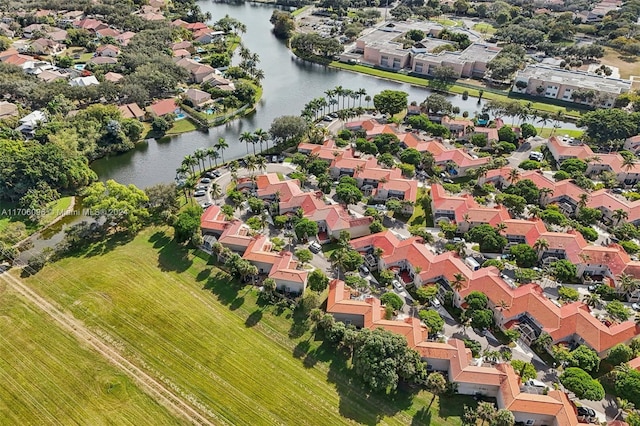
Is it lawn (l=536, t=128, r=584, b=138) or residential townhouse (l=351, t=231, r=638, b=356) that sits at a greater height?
residential townhouse (l=351, t=231, r=638, b=356)

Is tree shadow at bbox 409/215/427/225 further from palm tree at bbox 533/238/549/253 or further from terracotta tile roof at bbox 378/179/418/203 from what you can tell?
palm tree at bbox 533/238/549/253

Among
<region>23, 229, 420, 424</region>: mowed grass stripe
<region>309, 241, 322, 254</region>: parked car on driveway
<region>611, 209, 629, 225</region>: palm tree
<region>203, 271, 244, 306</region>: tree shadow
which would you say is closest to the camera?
<region>23, 229, 420, 424</region>: mowed grass stripe

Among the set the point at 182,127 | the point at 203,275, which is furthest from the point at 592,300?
the point at 182,127

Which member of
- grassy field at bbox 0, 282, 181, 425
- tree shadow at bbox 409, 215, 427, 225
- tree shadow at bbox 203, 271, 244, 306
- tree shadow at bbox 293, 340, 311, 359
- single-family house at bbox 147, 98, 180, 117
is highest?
single-family house at bbox 147, 98, 180, 117

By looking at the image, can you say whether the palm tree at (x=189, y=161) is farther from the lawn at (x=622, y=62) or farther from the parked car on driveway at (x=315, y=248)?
the lawn at (x=622, y=62)

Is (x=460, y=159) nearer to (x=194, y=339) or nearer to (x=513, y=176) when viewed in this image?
(x=513, y=176)

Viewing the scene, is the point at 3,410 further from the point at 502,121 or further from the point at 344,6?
the point at 344,6

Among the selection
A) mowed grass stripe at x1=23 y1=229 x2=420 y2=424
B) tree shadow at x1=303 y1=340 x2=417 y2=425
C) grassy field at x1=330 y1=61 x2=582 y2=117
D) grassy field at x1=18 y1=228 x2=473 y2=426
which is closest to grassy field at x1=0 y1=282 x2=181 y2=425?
grassy field at x1=18 y1=228 x2=473 y2=426

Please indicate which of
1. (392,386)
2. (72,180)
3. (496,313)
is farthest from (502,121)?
(72,180)
